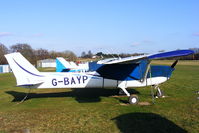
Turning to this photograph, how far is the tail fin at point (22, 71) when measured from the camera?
9.24 m

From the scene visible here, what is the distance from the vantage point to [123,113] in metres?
7.64

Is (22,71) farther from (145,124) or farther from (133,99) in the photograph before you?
(145,124)

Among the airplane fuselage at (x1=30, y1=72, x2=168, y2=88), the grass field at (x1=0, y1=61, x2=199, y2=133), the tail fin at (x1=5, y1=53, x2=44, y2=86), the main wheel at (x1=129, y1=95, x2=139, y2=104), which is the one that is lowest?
the grass field at (x1=0, y1=61, x2=199, y2=133)

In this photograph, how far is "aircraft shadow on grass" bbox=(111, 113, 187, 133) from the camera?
5762 mm

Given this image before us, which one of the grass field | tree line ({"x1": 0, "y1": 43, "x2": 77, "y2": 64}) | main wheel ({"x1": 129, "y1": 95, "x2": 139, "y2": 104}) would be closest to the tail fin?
the grass field

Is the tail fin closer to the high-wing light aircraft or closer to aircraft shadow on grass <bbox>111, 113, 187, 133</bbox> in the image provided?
the high-wing light aircraft

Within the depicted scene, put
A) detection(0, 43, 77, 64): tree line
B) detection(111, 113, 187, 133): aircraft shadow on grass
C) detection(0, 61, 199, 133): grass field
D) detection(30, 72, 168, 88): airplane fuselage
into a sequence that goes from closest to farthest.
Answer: detection(111, 113, 187, 133): aircraft shadow on grass → detection(0, 61, 199, 133): grass field → detection(30, 72, 168, 88): airplane fuselage → detection(0, 43, 77, 64): tree line

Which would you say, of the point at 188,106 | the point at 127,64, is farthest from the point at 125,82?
the point at 188,106

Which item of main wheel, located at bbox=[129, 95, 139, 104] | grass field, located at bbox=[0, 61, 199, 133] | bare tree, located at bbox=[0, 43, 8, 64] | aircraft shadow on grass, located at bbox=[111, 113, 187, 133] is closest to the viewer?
aircraft shadow on grass, located at bbox=[111, 113, 187, 133]

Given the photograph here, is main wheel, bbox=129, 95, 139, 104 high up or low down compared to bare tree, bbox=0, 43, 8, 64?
down

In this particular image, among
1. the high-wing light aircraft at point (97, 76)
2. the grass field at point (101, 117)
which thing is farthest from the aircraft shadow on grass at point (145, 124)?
the high-wing light aircraft at point (97, 76)

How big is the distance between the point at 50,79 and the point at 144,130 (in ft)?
17.9

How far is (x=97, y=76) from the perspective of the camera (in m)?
9.93

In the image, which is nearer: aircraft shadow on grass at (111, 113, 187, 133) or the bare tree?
aircraft shadow on grass at (111, 113, 187, 133)
